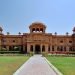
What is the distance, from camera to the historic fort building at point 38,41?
76500 mm

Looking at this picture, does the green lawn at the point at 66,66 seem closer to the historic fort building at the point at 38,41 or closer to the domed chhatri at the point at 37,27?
the historic fort building at the point at 38,41

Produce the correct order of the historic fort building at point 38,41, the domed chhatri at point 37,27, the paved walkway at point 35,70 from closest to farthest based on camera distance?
1. the paved walkway at point 35,70
2. the historic fort building at point 38,41
3. the domed chhatri at point 37,27

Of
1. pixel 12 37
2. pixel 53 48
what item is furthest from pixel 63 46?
pixel 12 37

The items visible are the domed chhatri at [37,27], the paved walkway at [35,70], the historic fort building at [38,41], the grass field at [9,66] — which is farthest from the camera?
the domed chhatri at [37,27]

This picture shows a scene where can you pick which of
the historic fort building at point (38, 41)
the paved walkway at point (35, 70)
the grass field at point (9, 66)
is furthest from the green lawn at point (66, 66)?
the historic fort building at point (38, 41)

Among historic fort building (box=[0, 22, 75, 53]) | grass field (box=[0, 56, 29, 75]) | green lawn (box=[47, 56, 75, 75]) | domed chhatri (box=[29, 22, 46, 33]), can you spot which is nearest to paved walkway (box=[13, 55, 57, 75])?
grass field (box=[0, 56, 29, 75])

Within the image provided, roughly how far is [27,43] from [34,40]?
7.56ft

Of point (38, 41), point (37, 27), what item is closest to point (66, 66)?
point (38, 41)

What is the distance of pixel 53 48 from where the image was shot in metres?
81.7

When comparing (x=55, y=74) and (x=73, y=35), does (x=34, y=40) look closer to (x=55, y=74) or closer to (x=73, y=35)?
(x=73, y=35)

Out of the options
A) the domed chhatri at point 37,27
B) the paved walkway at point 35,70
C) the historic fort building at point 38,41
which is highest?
the domed chhatri at point 37,27

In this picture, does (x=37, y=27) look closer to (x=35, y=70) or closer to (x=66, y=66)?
(x=66, y=66)

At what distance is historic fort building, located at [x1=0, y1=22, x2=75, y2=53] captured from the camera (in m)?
76.5

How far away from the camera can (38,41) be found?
249 feet
